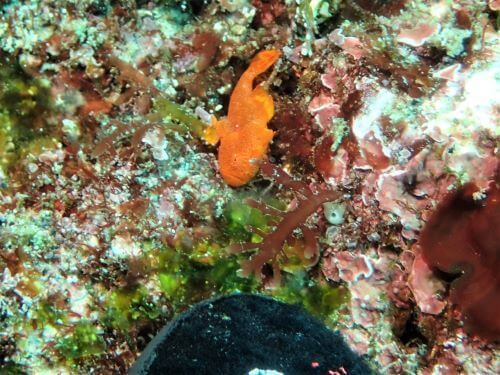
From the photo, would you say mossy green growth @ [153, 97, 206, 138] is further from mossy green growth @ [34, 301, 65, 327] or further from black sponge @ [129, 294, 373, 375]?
mossy green growth @ [34, 301, 65, 327]

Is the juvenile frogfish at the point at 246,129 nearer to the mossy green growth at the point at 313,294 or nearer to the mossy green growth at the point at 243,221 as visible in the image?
the mossy green growth at the point at 243,221

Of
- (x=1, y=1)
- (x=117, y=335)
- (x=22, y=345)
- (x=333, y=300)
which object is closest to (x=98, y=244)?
(x=117, y=335)

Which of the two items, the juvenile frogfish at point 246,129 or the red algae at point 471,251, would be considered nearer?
the red algae at point 471,251

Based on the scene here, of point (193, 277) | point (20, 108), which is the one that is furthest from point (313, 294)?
point (20, 108)

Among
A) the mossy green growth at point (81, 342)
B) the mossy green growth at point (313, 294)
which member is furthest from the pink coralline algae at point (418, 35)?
the mossy green growth at point (81, 342)

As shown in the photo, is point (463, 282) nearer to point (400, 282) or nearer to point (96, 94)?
point (400, 282)

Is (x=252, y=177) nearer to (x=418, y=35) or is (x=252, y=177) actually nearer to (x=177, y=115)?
(x=177, y=115)
